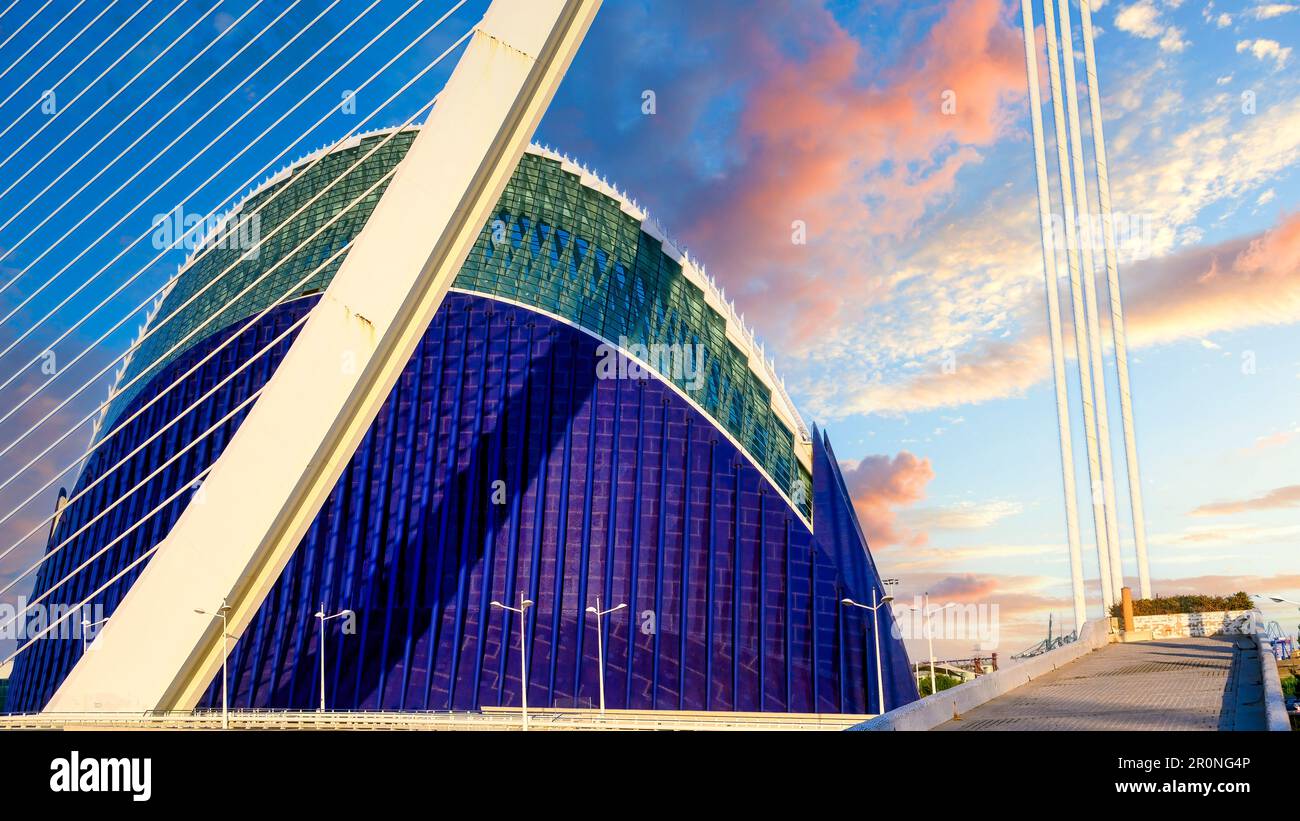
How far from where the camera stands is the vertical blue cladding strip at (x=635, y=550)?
45156mm

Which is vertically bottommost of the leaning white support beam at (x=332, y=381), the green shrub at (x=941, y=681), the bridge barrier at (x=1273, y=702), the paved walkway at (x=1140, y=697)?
the green shrub at (x=941, y=681)

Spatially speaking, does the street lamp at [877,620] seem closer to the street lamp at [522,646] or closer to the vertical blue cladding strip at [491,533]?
the street lamp at [522,646]

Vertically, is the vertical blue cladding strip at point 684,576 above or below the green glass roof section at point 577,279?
below

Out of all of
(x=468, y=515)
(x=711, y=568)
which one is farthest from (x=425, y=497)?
(x=711, y=568)

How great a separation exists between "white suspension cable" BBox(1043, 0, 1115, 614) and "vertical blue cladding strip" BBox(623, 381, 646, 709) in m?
22.7

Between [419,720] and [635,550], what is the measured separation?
17.0 m

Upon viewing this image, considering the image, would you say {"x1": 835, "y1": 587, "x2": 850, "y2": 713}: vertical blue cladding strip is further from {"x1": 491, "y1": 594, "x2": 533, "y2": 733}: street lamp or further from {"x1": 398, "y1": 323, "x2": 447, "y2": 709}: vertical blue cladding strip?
{"x1": 398, "y1": 323, "x2": 447, "y2": 709}: vertical blue cladding strip

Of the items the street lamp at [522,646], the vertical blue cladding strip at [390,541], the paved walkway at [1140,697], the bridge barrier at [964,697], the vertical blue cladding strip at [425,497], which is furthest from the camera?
the vertical blue cladding strip at [390,541]

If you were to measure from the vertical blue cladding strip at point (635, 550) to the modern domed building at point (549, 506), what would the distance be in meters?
0.12

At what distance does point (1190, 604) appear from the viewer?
54125mm

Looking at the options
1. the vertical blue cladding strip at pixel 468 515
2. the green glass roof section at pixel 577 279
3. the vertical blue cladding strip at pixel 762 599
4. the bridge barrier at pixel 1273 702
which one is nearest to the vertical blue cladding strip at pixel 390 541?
the vertical blue cladding strip at pixel 468 515

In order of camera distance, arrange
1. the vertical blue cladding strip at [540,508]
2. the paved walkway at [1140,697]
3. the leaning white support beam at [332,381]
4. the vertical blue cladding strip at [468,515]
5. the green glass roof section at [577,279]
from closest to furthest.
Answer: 1. the leaning white support beam at [332,381]
2. the paved walkway at [1140,697]
3. the vertical blue cladding strip at [468,515]
4. the vertical blue cladding strip at [540,508]
5. the green glass roof section at [577,279]

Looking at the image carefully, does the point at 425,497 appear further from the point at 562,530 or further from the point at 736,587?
the point at 736,587
